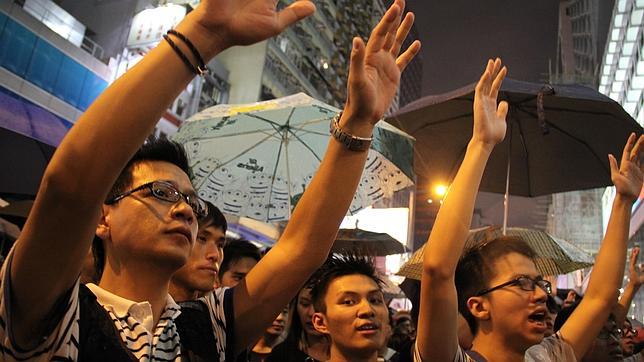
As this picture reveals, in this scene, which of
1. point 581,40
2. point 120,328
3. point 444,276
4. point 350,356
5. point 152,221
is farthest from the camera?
point 581,40

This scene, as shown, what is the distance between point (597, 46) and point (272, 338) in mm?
42592

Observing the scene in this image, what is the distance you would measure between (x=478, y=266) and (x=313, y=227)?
1272mm

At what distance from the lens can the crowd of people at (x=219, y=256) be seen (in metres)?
1.15

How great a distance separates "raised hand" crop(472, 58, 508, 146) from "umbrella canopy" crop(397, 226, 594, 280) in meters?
1.17

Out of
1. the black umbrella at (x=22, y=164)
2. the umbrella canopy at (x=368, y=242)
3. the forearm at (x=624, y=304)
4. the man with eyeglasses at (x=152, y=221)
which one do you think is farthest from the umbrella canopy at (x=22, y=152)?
the forearm at (x=624, y=304)

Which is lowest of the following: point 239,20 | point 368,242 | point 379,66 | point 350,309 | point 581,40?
point 350,309

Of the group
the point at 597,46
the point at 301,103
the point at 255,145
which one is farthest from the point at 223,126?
the point at 597,46

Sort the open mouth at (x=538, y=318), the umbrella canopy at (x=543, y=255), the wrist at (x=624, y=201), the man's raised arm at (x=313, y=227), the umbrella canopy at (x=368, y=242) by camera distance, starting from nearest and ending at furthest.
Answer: the man's raised arm at (x=313, y=227) → the open mouth at (x=538, y=318) → the wrist at (x=624, y=201) → the umbrella canopy at (x=543, y=255) → the umbrella canopy at (x=368, y=242)

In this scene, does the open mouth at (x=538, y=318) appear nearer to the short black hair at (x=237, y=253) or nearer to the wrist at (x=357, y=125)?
the wrist at (x=357, y=125)

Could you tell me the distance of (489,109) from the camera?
248 centimetres

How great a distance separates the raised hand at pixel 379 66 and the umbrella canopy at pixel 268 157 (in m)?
2.18

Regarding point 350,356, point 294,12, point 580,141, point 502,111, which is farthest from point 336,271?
point 580,141

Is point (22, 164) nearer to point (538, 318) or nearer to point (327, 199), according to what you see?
point (327, 199)

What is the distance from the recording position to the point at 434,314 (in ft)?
6.70
